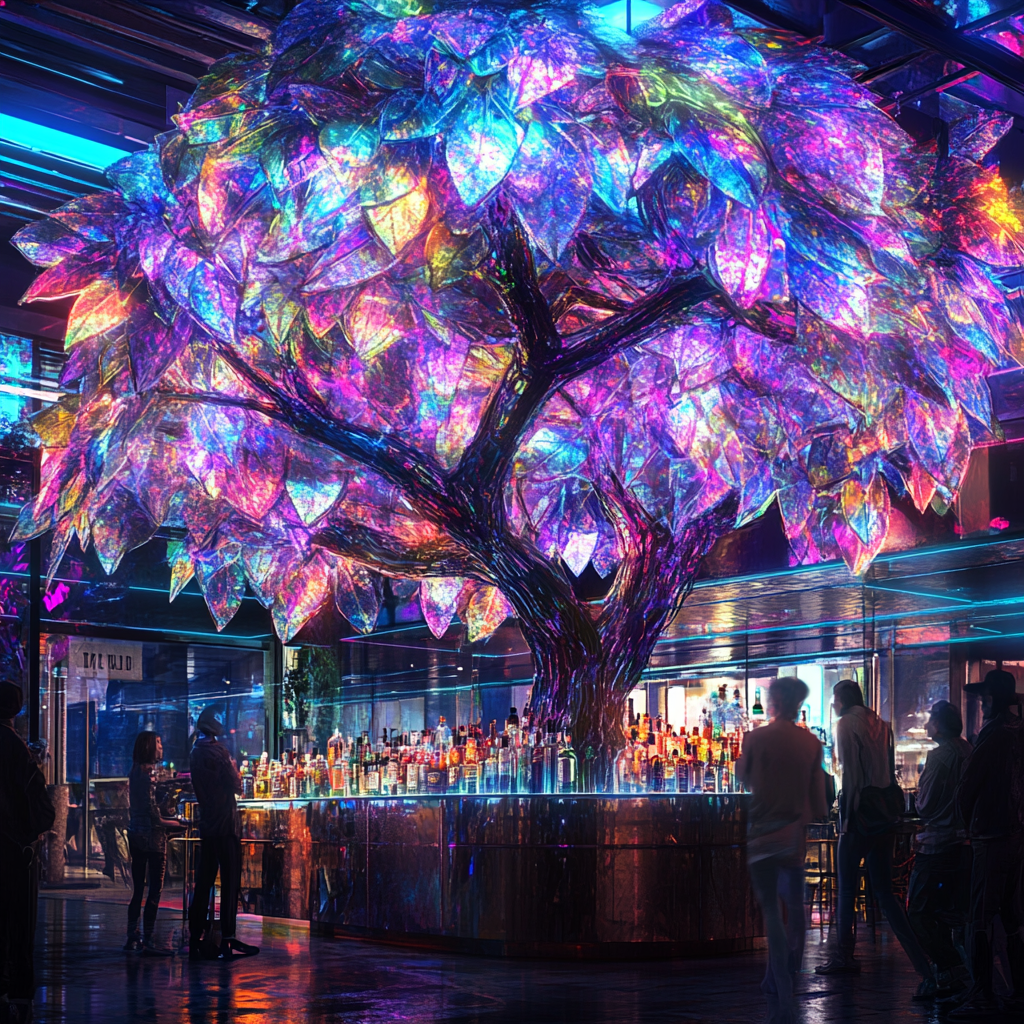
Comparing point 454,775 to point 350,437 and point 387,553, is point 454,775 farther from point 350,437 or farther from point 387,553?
point 350,437

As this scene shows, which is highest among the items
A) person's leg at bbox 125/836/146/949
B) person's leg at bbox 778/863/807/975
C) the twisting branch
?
the twisting branch

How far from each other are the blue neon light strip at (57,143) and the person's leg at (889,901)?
20.8 feet

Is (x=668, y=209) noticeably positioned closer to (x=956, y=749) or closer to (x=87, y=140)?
(x=956, y=749)

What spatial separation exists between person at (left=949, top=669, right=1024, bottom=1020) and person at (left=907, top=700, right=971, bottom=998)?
32 centimetres

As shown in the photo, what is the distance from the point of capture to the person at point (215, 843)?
7461 mm

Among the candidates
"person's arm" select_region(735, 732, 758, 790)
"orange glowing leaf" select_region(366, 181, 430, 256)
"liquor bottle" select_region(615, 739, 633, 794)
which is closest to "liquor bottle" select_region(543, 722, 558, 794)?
A: "liquor bottle" select_region(615, 739, 633, 794)

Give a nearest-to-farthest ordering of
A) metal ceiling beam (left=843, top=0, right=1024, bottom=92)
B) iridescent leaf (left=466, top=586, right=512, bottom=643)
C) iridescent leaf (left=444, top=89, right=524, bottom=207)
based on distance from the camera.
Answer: iridescent leaf (left=444, top=89, right=524, bottom=207)
metal ceiling beam (left=843, top=0, right=1024, bottom=92)
iridescent leaf (left=466, top=586, right=512, bottom=643)

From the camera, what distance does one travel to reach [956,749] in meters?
5.80

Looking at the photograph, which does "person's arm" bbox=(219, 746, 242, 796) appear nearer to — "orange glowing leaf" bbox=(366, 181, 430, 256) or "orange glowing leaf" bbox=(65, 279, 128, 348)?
"orange glowing leaf" bbox=(65, 279, 128, 348)

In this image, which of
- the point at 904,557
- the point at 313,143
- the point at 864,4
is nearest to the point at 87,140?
the point at 313,143

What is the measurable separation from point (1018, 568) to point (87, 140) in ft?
23.5

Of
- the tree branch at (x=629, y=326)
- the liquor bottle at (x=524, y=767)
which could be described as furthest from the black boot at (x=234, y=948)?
the tree branch at (x=629, y=326)

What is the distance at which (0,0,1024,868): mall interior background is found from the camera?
26.0ft

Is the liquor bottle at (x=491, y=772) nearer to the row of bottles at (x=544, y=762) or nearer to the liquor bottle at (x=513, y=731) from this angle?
the row of bottles at (x=544, y=762)
